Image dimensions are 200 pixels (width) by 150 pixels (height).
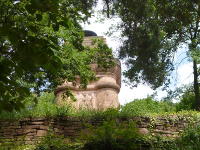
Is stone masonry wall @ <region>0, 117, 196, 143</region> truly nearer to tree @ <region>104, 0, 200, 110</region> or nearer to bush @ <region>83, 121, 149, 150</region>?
bush @ <region>83, 121, 149, 150</region>

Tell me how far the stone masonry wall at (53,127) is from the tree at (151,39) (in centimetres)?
441

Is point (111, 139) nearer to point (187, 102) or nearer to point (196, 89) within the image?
point (187, 102)

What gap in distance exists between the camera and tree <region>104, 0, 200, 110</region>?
15.5 meters

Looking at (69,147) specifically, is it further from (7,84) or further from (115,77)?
(115,77)

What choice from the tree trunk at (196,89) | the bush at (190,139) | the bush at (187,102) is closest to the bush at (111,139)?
the bush at (190,139)

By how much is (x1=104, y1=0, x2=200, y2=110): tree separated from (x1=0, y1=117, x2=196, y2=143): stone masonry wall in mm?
4410

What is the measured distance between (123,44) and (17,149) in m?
10.3

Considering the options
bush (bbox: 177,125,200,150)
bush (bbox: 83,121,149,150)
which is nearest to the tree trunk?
bush (bbox: 177,125,200,150)

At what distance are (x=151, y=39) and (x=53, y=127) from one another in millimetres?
8259

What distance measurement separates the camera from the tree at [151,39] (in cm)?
1551

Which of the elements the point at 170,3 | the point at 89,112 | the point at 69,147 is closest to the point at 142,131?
the point at 89,112

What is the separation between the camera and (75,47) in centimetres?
1146

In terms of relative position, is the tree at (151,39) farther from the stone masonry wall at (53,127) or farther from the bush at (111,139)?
the bush at (111,139)

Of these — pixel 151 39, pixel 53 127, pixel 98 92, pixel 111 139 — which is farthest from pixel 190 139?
pixel 151 39
